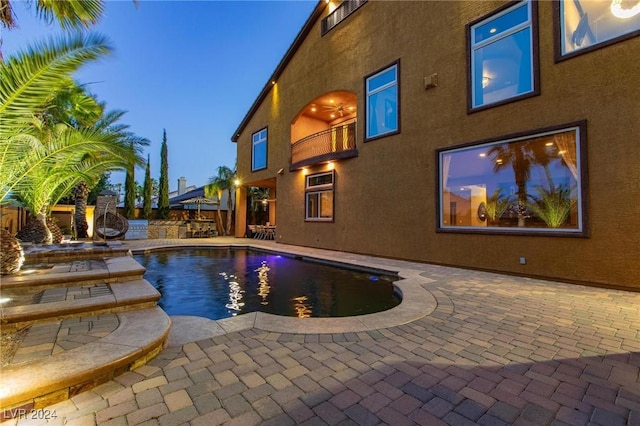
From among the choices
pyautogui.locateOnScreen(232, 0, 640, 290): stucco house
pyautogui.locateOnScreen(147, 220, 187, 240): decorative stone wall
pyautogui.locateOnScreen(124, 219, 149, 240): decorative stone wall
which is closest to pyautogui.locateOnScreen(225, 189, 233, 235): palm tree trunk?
pyautogui.locateOnScreen(147, 220, 187, 240): decorative stone wall

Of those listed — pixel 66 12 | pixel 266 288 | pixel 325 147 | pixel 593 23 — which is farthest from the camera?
pixel 325 147

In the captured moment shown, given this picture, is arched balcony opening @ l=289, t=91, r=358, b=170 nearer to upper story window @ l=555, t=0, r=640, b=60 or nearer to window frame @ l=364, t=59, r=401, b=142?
window frame @ l=364, t=59, r=401, b=142

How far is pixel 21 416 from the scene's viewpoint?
Result: 1714mm

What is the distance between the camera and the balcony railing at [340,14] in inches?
418

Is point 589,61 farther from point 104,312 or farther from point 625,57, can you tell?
point 104,312

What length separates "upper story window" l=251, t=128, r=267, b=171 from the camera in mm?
15531

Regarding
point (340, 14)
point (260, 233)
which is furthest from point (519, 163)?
point (260, 233)

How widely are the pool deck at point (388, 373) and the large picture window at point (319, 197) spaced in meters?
7.82

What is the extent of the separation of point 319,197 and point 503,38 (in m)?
7.46

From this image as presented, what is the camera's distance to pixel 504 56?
6.78 metres

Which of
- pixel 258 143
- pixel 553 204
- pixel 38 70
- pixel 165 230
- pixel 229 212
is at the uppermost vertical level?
pixel 258 143

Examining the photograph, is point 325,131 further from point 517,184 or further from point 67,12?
point 67,12

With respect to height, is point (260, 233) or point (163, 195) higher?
point (163, 195)

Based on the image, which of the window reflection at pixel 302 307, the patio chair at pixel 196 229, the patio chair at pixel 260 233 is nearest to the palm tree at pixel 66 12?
the window reflection at pixel 302 307
